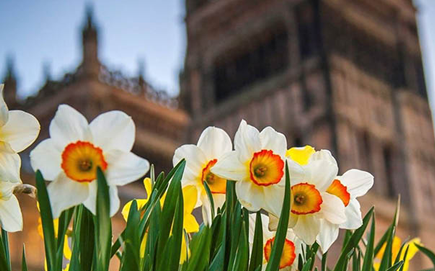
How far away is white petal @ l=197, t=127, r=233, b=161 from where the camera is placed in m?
0.73

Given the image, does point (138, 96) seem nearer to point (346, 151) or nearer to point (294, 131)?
point (294, 131)

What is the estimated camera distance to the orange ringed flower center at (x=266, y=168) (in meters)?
0.66

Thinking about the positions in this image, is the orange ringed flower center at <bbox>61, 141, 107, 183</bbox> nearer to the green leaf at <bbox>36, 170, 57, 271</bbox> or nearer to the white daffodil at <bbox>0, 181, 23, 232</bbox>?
the green leaf at <bbox>36, 170, 57, 271</bbox>

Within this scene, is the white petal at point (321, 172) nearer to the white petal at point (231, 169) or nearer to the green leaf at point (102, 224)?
the white petal at point (231, 169)

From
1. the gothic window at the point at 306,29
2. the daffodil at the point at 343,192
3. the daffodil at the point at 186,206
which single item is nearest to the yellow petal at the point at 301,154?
the daffodil at the point at 343,192

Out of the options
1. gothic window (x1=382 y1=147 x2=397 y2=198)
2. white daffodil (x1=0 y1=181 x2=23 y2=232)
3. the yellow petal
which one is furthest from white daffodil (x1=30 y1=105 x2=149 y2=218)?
gothic window (x1=382 y1=147 x2=397 y2=198)

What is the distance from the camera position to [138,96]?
47.9 feet

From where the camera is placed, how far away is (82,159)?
1.77 feet

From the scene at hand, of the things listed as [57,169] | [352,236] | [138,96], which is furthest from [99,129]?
[138,96]

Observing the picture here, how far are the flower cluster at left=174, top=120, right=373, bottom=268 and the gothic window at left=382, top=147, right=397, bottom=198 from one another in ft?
40.8

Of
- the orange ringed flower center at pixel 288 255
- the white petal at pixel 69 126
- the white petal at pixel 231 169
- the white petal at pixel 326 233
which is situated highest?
the white petal at pixel 69 126

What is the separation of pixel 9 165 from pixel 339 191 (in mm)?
313

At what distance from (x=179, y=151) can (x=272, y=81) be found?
1232 cm

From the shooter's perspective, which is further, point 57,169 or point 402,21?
point 402,21
